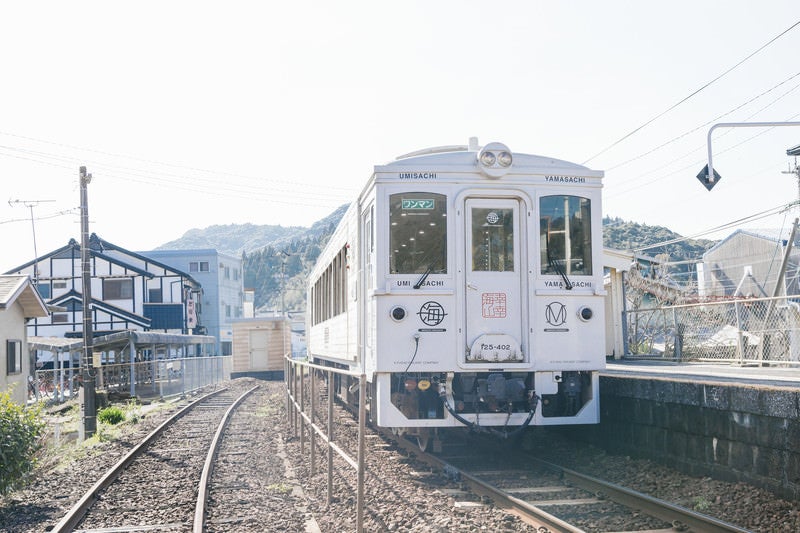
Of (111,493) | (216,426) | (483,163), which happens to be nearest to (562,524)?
(483,163)

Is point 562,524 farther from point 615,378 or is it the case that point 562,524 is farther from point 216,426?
point 216,426

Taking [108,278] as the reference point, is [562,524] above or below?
below

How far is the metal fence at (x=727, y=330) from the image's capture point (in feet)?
40.8

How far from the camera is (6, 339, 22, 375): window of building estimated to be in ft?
68.6

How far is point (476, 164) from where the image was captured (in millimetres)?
8656

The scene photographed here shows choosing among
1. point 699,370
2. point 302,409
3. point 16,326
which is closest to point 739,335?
point 699,370

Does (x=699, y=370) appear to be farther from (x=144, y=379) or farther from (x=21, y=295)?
(x=144, y=379)

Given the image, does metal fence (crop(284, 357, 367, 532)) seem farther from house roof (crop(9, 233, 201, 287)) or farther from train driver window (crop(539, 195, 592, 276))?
house roof (crop(9, 233, 201, 287))

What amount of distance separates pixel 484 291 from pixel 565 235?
3.81ft

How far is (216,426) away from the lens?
53.0 ft

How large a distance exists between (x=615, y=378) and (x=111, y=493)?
6.10 m

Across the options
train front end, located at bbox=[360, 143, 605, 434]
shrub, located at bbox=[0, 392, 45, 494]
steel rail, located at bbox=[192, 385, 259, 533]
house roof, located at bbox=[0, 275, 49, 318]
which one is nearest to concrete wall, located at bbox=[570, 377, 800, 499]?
train front end, located at bbox=[360, 143, 605, 434]

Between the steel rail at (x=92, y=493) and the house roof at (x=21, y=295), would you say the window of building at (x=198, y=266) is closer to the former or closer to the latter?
the house roof at (x=21, y=295)

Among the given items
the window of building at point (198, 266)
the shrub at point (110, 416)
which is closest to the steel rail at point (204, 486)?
the shrub at point (110, 416)
